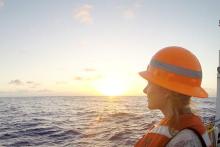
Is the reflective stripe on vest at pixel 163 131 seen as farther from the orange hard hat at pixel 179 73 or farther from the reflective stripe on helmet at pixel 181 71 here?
the reflective stripe on helmet at pixel 181 71

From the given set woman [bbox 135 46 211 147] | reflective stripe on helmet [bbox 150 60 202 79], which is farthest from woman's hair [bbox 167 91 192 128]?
reflective stripe on helmet [bbox 150 60 202 79]

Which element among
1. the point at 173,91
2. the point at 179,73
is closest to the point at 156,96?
the point at 173,91

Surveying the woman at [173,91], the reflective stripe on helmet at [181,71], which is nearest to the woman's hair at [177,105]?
the woman at [173,91]

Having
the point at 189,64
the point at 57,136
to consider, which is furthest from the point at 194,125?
the point at 57,136

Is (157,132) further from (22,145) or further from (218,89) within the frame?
(22,145)

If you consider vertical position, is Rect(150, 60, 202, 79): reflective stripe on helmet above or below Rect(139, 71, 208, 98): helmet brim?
above

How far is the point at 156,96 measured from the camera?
2.88 meters

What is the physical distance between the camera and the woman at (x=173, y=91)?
2.67 metres

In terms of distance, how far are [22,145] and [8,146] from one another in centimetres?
77

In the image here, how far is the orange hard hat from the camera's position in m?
2.78

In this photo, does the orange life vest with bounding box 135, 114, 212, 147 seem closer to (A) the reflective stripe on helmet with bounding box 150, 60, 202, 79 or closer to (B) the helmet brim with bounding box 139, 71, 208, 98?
(B) the helmet brim with bounding box 139, 71, 208, 98

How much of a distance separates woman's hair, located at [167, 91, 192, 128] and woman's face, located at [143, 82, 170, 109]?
54 millimetres

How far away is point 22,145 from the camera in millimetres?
17562

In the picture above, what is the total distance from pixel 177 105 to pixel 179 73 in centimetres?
28
